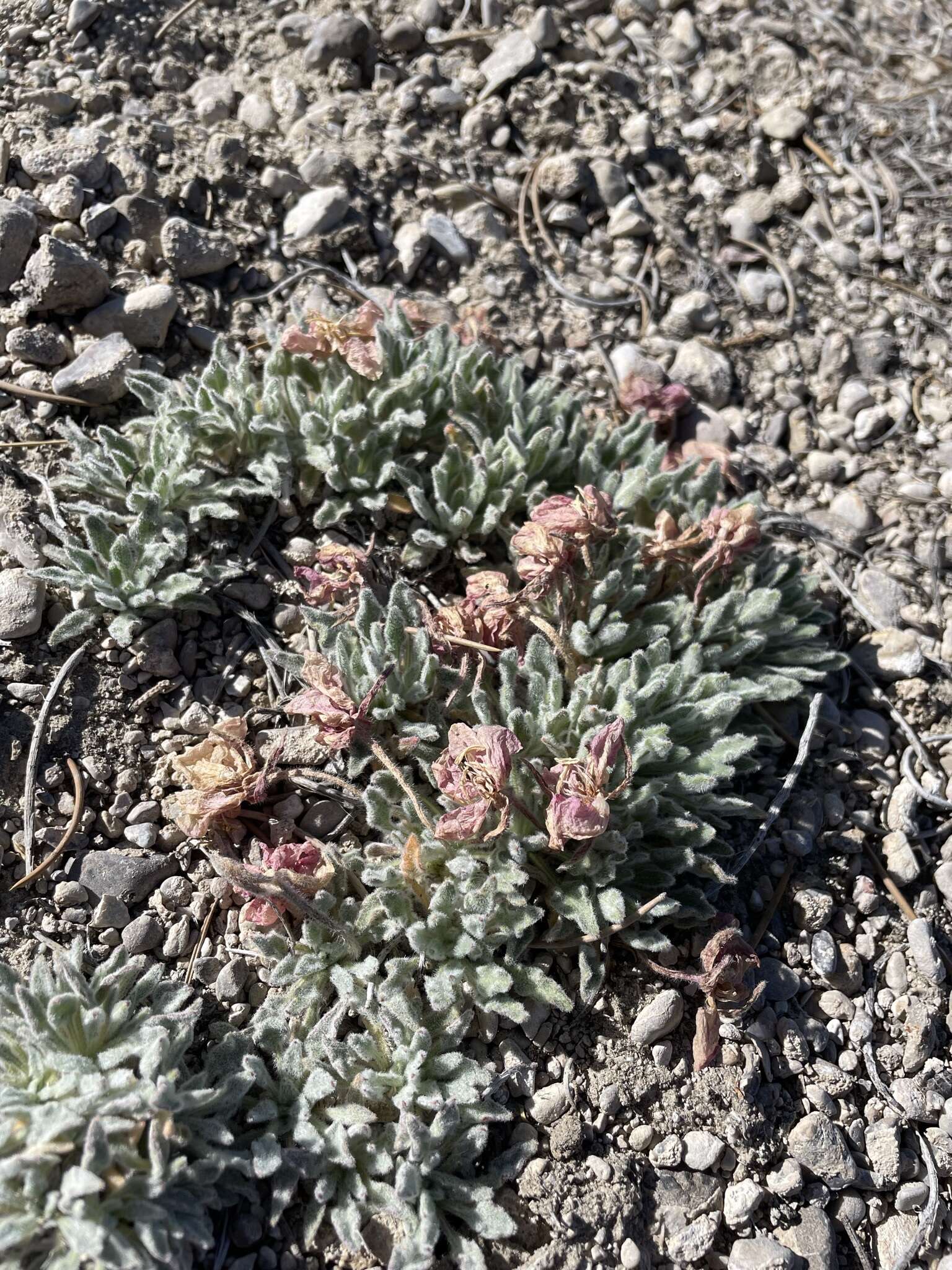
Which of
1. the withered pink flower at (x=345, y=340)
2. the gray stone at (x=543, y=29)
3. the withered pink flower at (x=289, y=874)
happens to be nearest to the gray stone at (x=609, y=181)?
the gray stone at (x=543, y=29)

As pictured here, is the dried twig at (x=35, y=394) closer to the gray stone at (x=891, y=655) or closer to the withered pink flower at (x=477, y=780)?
the withered pink flower at (x=477, y=780)

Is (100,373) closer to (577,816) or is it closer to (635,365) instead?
(635,365)

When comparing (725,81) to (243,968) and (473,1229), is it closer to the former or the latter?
(243,968)

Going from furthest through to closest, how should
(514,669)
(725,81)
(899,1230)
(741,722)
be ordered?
(725,81) < (741,722) < (514,669) < (899,1230)

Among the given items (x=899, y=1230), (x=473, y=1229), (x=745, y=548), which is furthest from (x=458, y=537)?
(x=899, y=1230)

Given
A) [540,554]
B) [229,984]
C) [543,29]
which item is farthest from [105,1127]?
[543,29]

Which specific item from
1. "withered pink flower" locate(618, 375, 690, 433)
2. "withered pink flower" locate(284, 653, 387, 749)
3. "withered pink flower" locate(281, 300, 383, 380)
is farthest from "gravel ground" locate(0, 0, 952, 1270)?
"withered pink flower" locate(281, 300, 383, 380)

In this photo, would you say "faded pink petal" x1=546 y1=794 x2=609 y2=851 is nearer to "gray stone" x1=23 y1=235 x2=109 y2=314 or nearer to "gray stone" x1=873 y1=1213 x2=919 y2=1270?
"gray stone" x1=873 y1=1213 x2=919 y2=1270
